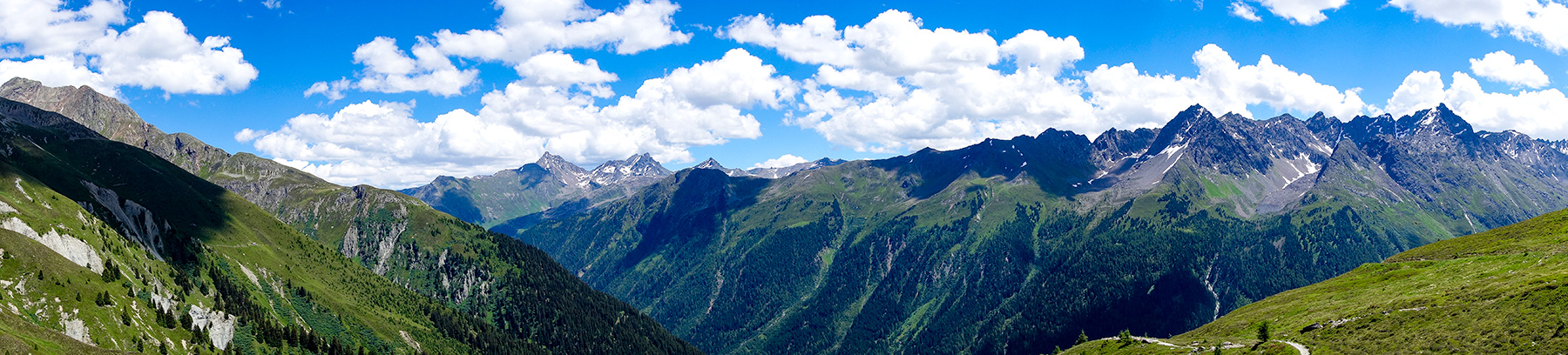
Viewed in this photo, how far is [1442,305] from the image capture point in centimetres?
9644

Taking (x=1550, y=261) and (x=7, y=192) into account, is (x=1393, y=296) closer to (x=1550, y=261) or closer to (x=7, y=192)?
(x=1550, y=261)

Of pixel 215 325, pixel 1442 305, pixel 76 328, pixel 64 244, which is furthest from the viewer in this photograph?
pixel 215 325

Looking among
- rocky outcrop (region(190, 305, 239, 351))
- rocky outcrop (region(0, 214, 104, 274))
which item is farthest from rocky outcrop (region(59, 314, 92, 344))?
rocky outcrop (region(190, 305, 239, 351))

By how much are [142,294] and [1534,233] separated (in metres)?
297

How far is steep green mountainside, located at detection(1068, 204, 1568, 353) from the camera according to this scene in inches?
3155

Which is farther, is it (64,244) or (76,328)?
(64,244)

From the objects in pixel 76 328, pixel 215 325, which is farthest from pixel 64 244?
pixel 76 328

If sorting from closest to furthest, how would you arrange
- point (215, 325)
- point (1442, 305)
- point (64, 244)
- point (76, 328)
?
point (1442, 305)
point (76, 328)
point (64, 244)
point (215, 325)

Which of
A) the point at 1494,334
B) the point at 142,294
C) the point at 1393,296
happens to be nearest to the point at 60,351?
the point at 142,294

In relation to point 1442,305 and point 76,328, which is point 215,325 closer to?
point 76,328

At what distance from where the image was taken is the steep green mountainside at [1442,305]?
80125mm

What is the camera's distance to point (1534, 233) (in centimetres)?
16325

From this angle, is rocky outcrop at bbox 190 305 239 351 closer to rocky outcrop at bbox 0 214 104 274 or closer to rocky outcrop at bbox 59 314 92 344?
rocky outcrop at bbox 0 214 104 274

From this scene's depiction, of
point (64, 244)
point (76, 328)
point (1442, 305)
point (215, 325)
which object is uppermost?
point (64, 244)
